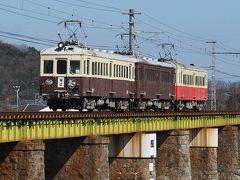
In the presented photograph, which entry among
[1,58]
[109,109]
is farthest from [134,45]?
[1,58]

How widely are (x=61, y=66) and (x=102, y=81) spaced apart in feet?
9.85

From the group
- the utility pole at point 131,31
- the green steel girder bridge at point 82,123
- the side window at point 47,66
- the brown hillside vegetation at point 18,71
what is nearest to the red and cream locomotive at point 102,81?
the side window at point 47,66

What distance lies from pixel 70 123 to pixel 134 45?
32.1 meters

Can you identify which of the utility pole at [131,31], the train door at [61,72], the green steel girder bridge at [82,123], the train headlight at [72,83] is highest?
the utility pole at [131,31]

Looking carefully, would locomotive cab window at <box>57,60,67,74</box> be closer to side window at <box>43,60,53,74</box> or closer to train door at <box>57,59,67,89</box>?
Answer: train door at <box>57,59,67,89</box>

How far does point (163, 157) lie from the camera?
2047 inches

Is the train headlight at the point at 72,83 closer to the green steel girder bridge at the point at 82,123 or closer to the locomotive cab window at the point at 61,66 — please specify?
the locomotive cab window at the point at 61,66

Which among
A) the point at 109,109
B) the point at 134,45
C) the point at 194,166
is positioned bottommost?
the point at 194,166

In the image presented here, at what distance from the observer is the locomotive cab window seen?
42.8 m

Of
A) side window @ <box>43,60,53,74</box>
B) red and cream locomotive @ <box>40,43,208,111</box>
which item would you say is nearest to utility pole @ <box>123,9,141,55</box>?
red and cream locomotive @ <box>40,43,208,111</box>

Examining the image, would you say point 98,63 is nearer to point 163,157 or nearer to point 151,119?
point 151,119

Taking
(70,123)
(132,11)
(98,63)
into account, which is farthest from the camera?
(132,11)

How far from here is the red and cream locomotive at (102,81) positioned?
139 feet

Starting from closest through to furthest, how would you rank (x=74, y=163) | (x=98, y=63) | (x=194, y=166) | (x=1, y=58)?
(x=74, y=163) < (x=98, y=63) < (x=194, y=166) < (x=1, y=58)
